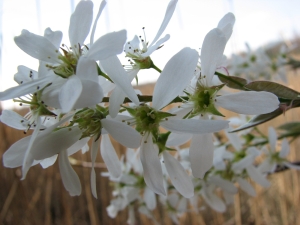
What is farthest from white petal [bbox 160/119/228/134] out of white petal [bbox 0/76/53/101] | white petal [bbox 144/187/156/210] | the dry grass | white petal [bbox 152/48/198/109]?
the dry grass

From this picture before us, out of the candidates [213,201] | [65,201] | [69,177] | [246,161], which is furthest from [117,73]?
[65,201]

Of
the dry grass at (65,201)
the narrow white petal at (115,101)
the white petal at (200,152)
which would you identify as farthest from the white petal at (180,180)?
the dry grass at (65,201)

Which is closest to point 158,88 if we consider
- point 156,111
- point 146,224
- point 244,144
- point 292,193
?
point 156,111

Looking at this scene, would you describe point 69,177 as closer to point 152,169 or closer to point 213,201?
point 152,169

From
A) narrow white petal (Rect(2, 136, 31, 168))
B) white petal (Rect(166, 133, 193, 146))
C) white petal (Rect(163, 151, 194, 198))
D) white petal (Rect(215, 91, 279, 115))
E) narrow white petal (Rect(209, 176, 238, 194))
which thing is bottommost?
narrow white petal (Rect(209, 176, 238, 194))

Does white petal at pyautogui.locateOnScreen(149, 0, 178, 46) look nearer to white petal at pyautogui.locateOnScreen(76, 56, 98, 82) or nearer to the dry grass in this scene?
white petal at pyautogui.locateOnScreen(76, 56, 98, 82)

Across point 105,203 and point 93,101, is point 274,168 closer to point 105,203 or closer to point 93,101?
point 93,101
